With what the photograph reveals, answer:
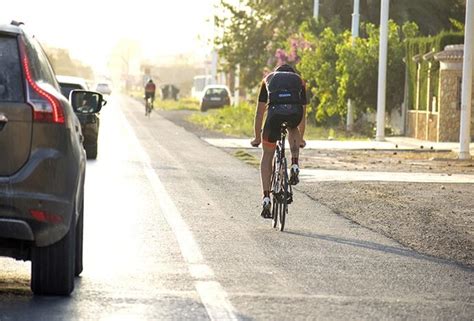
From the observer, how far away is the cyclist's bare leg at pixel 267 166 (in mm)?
15125

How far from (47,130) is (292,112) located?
19.1ft

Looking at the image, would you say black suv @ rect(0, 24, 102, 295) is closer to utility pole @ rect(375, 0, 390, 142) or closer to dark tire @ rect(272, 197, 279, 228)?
dark tire @ rect(272, 197, 279, 228)

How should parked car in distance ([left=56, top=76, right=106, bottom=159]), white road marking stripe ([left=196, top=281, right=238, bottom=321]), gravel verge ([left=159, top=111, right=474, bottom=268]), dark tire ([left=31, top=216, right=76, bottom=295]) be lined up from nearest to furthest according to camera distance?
1. white road marking stripe ([left=196, top=281, right=238, bottom=321])
2. dark tire ([left=31, top=216, right=76, bottom=295])
3. gravel verge ([left=159, top=111, right=474, bottom=268])
4. parked car in distance ([left=56, top=76, right=106, bottom=159])

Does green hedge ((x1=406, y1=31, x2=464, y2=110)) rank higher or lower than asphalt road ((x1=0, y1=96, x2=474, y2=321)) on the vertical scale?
higher

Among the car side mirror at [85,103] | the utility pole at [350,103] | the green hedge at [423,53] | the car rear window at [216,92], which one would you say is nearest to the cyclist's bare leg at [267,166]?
the car side mirror at [85,103]

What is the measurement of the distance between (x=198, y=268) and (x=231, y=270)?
9.9 inches

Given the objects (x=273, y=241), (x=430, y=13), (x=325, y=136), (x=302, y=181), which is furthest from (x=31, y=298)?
(x=430, y=13)

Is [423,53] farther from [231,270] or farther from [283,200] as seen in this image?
[231,270]

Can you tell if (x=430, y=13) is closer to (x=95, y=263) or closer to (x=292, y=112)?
(x=292, y=112)

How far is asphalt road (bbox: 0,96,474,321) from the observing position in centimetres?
920

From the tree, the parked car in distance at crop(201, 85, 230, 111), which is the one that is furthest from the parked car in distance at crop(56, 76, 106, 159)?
the parked car in distance at crop(201, 85, 230, 111)

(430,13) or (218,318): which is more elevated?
(430,13)

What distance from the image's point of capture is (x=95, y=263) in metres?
11.5

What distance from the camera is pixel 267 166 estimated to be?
1520 cm
